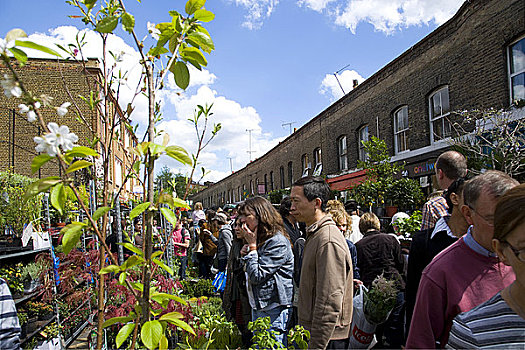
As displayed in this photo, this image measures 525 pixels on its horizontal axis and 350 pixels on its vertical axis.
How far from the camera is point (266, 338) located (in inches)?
95.9

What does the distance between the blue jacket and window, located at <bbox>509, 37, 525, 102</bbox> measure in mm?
8193

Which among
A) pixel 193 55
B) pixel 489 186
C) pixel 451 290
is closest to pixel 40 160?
pixel 193 55

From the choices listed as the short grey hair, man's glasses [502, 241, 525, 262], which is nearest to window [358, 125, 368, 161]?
the short grey hair

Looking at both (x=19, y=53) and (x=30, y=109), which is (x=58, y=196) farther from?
(x=19, y=53)

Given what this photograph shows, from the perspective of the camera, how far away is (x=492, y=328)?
56.1 inches

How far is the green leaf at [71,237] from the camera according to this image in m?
1.12

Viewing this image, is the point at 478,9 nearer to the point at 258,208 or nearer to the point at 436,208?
the point at 436,208

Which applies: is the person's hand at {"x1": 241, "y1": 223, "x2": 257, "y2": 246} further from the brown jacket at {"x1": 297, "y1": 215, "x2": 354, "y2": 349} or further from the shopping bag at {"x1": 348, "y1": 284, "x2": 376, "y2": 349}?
the shopping bag at {"x1": 348, "y1": 284, "x2": 376, "y2": 349}

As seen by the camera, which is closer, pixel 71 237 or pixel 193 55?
pixel 71 237

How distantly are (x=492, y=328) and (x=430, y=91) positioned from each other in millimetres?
12537

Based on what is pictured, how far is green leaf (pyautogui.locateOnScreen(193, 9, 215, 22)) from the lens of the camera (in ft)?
3.97

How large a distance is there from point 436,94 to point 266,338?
12.2m

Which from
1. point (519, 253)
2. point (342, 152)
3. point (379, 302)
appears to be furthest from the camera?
point (342, 152)

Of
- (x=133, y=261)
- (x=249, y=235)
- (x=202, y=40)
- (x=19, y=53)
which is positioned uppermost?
(x=202, y=40)
